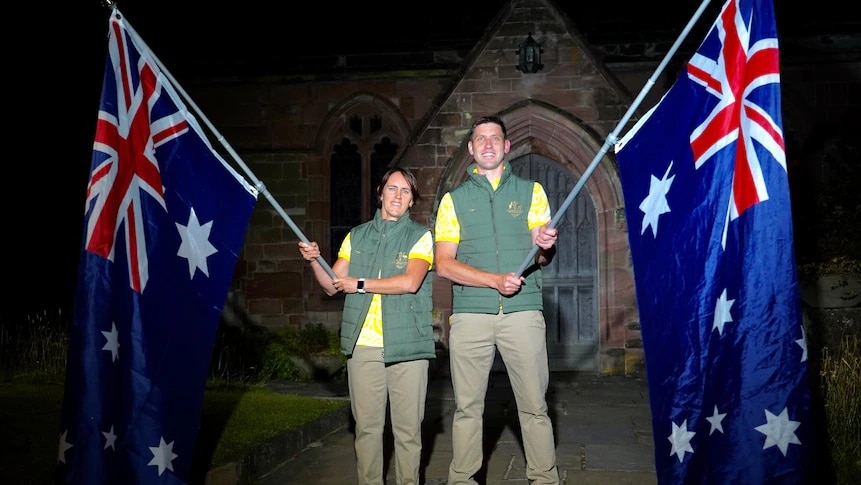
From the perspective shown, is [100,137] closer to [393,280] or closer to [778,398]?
[393,280]

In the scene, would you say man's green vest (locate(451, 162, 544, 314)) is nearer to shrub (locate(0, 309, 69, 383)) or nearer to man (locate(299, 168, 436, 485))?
man (locate(299, 168, 436, 485))

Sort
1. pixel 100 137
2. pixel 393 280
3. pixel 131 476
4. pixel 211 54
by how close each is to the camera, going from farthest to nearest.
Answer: pixel 211 54
pixel 393 280
pixel 100 137
pixel 131 476

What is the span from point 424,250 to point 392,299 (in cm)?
36

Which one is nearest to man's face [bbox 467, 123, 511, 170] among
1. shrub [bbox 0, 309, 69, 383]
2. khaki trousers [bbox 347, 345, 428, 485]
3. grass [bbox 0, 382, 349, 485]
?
khaki trousers [bbox 347, 345, 428, 485]

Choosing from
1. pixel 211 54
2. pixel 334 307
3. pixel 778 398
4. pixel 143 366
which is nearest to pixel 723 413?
pixel 778 398

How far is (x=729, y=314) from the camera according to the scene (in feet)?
11.6

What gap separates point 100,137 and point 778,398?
3.57 m

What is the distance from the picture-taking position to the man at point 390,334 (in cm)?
442

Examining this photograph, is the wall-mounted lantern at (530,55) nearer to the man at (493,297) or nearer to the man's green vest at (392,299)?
the man at (493,297)

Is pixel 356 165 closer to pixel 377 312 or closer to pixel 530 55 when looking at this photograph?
pixel 530 55

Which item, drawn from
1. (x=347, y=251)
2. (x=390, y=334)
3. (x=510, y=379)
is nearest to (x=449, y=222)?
(x=347, y=251)

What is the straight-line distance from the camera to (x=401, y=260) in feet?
15.2

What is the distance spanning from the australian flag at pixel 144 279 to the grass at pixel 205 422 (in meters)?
0.94

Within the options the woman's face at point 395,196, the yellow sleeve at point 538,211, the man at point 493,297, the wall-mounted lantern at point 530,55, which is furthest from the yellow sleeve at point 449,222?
the wall-mounted lantern at point 530,55
